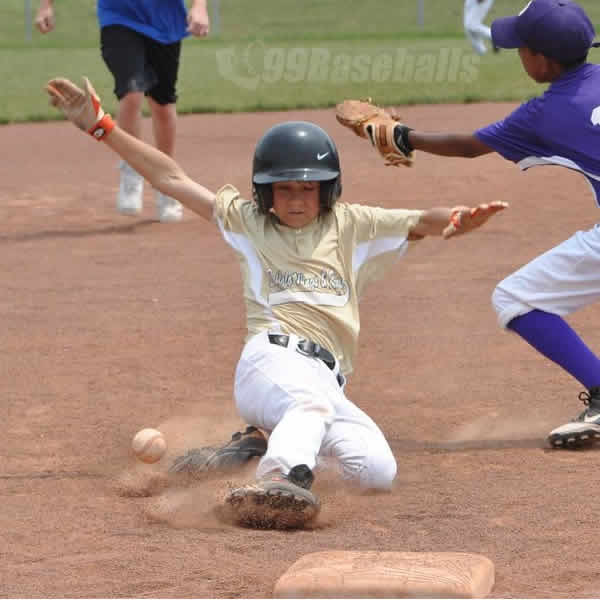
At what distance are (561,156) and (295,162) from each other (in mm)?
1018

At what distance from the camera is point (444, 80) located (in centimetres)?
1767

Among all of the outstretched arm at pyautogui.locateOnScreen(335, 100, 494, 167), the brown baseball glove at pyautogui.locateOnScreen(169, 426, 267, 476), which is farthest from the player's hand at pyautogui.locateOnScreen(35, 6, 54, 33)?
the brown baseball glove at pyautogui.locateOnScreen(169, 426, 267, 476)

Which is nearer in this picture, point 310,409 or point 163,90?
point 310,409

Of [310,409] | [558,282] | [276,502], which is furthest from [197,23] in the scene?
[276,502]

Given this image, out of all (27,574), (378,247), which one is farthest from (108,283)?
(27,574)

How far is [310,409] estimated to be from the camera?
4031mm

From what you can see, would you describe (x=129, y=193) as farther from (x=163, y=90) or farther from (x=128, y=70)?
(x=128, y=70)

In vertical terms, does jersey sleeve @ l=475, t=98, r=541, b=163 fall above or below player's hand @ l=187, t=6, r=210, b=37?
above

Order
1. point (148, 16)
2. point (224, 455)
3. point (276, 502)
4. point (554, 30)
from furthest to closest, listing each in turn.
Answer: point (148, 16)
point (554, 30)
point (224, 455)
point (276, 502)

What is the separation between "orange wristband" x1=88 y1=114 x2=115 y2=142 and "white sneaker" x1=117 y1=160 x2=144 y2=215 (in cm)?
403

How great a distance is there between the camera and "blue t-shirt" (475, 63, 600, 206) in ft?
15.0

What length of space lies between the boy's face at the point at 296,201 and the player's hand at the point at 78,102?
2.49 feet

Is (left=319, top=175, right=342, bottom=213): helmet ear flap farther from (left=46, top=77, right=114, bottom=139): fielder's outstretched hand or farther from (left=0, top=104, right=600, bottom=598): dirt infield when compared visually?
(left=0, top=104, right=600, bottom=598): dirt infield

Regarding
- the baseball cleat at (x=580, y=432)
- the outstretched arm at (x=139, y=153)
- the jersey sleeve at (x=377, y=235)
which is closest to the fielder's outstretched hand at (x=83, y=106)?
the outstretched arm at (x=139, y=153)
